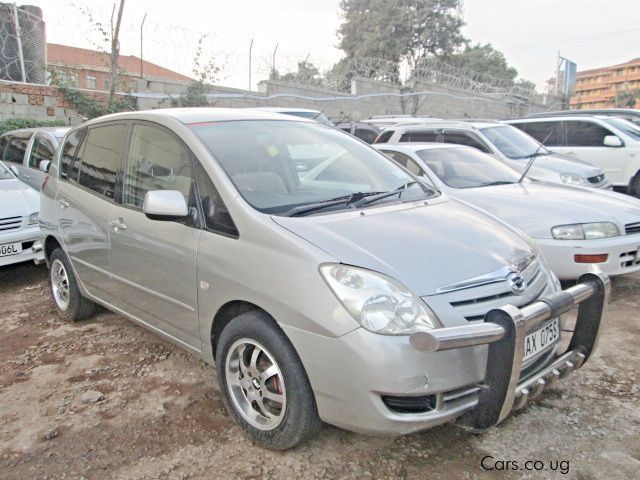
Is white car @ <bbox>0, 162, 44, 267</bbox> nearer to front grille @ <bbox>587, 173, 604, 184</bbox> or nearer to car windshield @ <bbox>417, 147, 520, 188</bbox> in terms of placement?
car windshield @ <bbox>417, 147, 520, 188</bbox>

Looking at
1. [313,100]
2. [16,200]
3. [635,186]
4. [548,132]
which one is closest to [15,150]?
[16,200]

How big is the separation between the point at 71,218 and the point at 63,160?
63cm

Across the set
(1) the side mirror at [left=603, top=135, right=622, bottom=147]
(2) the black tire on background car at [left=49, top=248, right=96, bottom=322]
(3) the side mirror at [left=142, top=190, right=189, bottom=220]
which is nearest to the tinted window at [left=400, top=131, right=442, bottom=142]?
(1) the side mirror at [left=603, top=135, right=622, bottom=147]

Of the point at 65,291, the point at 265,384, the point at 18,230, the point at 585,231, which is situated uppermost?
the point at 585,231

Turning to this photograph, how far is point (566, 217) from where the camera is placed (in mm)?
4473

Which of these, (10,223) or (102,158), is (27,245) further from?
(102,158)

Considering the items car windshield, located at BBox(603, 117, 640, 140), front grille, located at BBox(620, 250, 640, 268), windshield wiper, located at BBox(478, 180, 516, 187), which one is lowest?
front grille, located at BBox(620, 250, 640, 268)

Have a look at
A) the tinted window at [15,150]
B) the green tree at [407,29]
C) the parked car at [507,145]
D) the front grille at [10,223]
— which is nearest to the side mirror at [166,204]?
the front grille at [10,223]

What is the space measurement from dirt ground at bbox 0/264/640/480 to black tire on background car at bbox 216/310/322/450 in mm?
140

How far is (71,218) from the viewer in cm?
406

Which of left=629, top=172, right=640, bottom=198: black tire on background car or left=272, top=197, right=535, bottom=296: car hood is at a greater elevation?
left=272, top=197, right=535, bottom=296: car hood

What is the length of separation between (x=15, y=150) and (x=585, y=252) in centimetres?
812

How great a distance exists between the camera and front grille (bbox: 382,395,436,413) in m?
2.22

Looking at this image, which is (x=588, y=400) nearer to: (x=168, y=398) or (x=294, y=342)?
(x=294, y=342)
